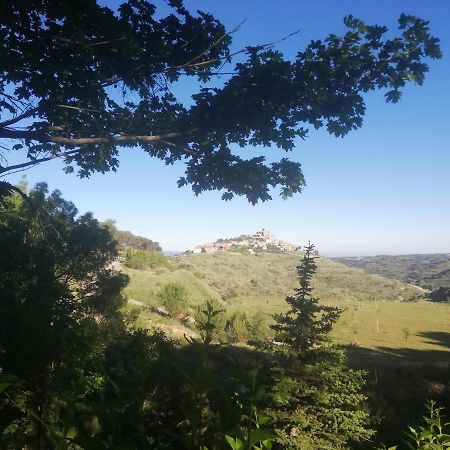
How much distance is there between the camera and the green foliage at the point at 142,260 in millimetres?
53881

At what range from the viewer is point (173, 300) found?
39188 mm

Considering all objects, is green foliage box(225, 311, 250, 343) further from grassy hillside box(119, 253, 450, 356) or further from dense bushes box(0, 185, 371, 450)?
dense bushes box(0, 185, 371, 450)

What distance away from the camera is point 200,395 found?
1.37 metres

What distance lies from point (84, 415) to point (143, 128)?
7.05 metres

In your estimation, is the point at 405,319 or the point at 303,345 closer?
the point at 303,345

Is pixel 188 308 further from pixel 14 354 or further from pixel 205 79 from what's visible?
pixel 205 79

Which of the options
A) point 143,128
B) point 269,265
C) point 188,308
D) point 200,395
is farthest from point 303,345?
point 269,265

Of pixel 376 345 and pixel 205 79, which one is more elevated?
pixel 205 79

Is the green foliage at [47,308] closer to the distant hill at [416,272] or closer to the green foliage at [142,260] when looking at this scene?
the green foliage at [142,260]

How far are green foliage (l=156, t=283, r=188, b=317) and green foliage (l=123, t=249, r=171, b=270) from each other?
568 inches

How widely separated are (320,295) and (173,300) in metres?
48.7

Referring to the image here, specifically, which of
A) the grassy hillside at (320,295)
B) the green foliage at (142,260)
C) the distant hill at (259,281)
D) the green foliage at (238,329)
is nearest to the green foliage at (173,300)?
the grassy hillside at (320,295)

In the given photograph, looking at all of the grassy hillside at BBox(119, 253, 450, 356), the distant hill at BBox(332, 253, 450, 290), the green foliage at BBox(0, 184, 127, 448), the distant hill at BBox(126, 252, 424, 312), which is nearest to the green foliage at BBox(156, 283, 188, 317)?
the grassy hillside at BBox(119, 253, 450, 356)

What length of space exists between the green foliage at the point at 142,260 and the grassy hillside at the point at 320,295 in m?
1.65
